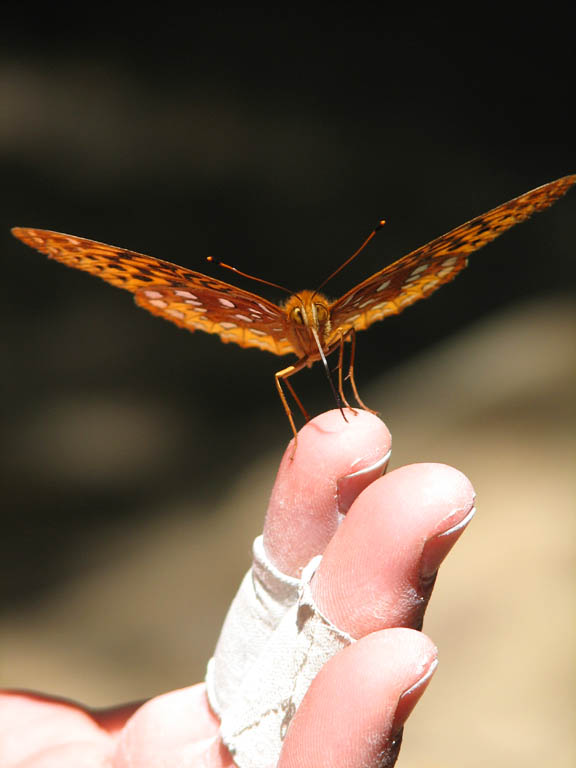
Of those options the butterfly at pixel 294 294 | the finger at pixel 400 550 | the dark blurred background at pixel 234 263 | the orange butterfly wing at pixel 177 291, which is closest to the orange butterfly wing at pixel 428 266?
the butterfly at pixel 294 294

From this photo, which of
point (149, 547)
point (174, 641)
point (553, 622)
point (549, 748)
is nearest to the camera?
point (549, 748)

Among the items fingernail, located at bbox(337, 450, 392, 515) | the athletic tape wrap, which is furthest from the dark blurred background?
fingernail, located at bbox(337, 450, 392, 515)

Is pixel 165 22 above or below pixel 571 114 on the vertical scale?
above

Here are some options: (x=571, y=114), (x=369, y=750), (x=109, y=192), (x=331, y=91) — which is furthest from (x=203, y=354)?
(x=369, y=750)

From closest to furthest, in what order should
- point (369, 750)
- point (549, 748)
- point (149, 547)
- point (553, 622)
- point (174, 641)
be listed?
1. point (369, 750)
2. point (549, 748)
3. point (553, 622)
4. point (174, 641)
5. point (149, 547)

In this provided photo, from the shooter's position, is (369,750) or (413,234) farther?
(413,234)

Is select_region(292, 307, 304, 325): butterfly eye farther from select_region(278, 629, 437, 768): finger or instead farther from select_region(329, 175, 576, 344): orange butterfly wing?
select_region(278, 629, 437, 768): finger

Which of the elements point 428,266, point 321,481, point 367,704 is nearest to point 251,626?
point 321,481

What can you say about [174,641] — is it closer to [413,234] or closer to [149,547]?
[149,547]
